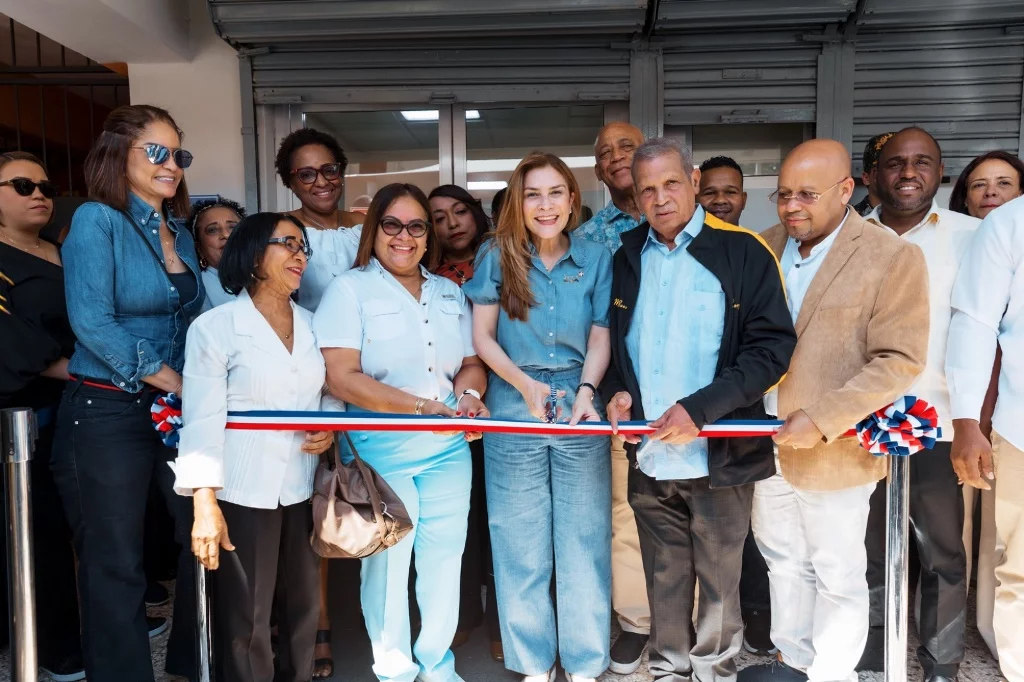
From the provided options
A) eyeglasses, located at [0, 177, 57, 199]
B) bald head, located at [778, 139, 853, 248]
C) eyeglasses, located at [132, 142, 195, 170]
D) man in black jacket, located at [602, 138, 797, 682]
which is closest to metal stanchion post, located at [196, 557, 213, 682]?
eyeglasses, located at [132, 142, 195, 170]

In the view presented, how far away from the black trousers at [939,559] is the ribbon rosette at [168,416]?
2.88m

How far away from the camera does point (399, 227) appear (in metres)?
2.91

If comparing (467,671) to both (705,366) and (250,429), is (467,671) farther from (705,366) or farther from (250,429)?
(705,366)

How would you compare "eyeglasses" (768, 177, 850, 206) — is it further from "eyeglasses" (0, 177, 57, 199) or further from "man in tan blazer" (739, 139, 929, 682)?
"eyeglasses" (0, 177, 57, 199)

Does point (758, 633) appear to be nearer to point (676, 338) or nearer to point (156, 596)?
point (676, 338)

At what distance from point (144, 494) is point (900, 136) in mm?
3439

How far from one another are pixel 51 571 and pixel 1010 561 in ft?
12.8

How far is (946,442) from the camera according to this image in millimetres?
3137

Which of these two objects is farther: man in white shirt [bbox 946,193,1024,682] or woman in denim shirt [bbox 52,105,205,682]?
man in white shirt [bbox 946,193,1024,682]

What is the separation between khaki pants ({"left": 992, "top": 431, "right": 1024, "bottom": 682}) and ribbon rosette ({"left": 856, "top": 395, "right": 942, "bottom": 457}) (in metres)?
0.64

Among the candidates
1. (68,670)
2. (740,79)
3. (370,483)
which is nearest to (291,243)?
(370,483)

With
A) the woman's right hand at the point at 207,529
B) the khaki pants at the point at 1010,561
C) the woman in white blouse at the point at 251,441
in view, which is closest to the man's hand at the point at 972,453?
the khaki pants at the point at 1010,561

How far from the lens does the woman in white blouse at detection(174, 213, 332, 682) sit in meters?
2.54

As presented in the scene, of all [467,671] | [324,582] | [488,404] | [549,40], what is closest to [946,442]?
[488,404]
